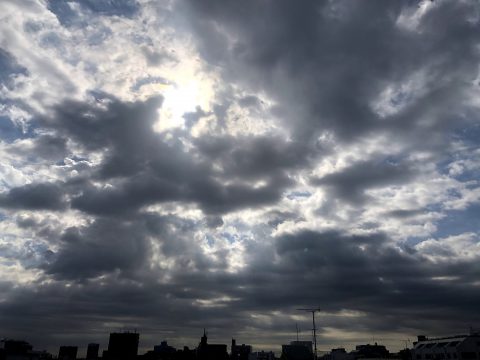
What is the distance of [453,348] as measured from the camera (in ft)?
520

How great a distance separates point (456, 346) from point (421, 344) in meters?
38.4

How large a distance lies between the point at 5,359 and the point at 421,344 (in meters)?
195

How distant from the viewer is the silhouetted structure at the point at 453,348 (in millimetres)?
154625

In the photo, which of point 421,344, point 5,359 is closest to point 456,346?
point 421,344

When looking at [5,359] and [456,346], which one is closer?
[456,346]

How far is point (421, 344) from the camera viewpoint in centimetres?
19262

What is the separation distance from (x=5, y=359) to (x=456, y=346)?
194995 mm

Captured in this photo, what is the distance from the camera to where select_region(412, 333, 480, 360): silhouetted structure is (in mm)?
154625

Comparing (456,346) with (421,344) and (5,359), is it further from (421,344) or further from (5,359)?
(5,359)

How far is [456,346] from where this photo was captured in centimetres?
15688

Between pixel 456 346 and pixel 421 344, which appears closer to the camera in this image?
pixel 456 346

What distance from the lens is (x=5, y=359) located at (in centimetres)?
18462
